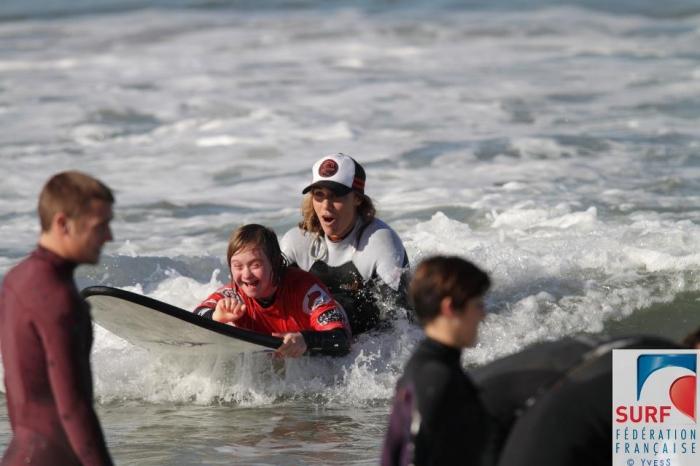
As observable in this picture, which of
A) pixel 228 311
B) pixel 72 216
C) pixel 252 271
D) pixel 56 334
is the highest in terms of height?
pixel 252 271

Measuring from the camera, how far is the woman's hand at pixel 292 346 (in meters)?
6.40

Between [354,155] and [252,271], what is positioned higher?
[354,155]

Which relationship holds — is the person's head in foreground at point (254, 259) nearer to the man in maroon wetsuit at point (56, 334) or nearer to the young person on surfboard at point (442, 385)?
the man in maroon wetsuit at point (56, 334)

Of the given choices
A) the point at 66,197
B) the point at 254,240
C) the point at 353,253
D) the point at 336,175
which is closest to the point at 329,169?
the point at 336,175

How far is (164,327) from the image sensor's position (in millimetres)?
6617

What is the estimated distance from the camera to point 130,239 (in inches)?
432

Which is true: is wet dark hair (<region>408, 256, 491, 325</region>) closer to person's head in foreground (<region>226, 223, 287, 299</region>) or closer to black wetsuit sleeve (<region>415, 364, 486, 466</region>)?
black wetsuit sleeve (<region>415, 364, 486, 466</region>)

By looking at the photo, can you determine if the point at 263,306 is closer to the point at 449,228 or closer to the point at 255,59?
the point at 449,228

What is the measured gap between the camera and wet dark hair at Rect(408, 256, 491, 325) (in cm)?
312

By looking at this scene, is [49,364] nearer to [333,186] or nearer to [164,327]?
[164,327]

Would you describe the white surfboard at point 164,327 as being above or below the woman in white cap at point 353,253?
below

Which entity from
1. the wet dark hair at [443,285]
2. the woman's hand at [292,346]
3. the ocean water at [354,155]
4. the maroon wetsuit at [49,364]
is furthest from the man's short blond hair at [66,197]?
the woman's hand at [292,346]

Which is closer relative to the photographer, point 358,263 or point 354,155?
point 358,263

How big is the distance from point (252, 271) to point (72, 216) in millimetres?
3087
